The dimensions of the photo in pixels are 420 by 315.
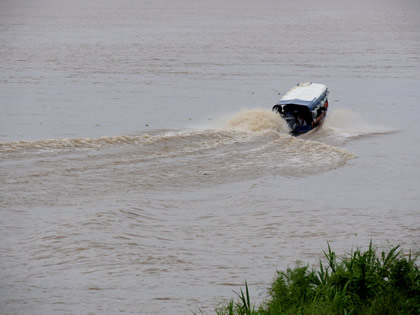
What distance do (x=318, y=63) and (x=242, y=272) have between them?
41697 mm

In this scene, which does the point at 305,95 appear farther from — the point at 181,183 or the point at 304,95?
the point at 181,183

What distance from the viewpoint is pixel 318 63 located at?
2120 inches

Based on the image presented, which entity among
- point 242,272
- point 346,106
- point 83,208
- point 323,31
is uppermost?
point 323,31

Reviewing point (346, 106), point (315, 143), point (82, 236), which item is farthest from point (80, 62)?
point (82, 236)

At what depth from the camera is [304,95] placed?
99.8ft

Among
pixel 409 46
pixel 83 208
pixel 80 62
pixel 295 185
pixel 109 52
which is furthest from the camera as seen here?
pixel 409 46

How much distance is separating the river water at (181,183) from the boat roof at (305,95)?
120cm

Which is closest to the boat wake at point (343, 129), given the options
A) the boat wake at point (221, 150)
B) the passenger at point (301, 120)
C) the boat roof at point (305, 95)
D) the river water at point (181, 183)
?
the river water at point (181, 183)

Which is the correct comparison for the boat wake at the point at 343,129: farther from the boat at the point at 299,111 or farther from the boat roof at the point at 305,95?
the boat roof at the point at 305,95

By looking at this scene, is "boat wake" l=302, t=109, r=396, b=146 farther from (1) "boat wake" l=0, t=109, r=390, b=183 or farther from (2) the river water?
(1) "boat wake" l=0, t=109, r=390, b=183

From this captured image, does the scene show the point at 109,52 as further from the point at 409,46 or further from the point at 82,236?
the point at 82,236

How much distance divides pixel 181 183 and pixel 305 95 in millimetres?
11829

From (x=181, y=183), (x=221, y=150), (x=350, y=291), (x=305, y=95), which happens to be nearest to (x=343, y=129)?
(x=305, y=95)

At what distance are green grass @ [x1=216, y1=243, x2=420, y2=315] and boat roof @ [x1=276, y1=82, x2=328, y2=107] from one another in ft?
57.1
